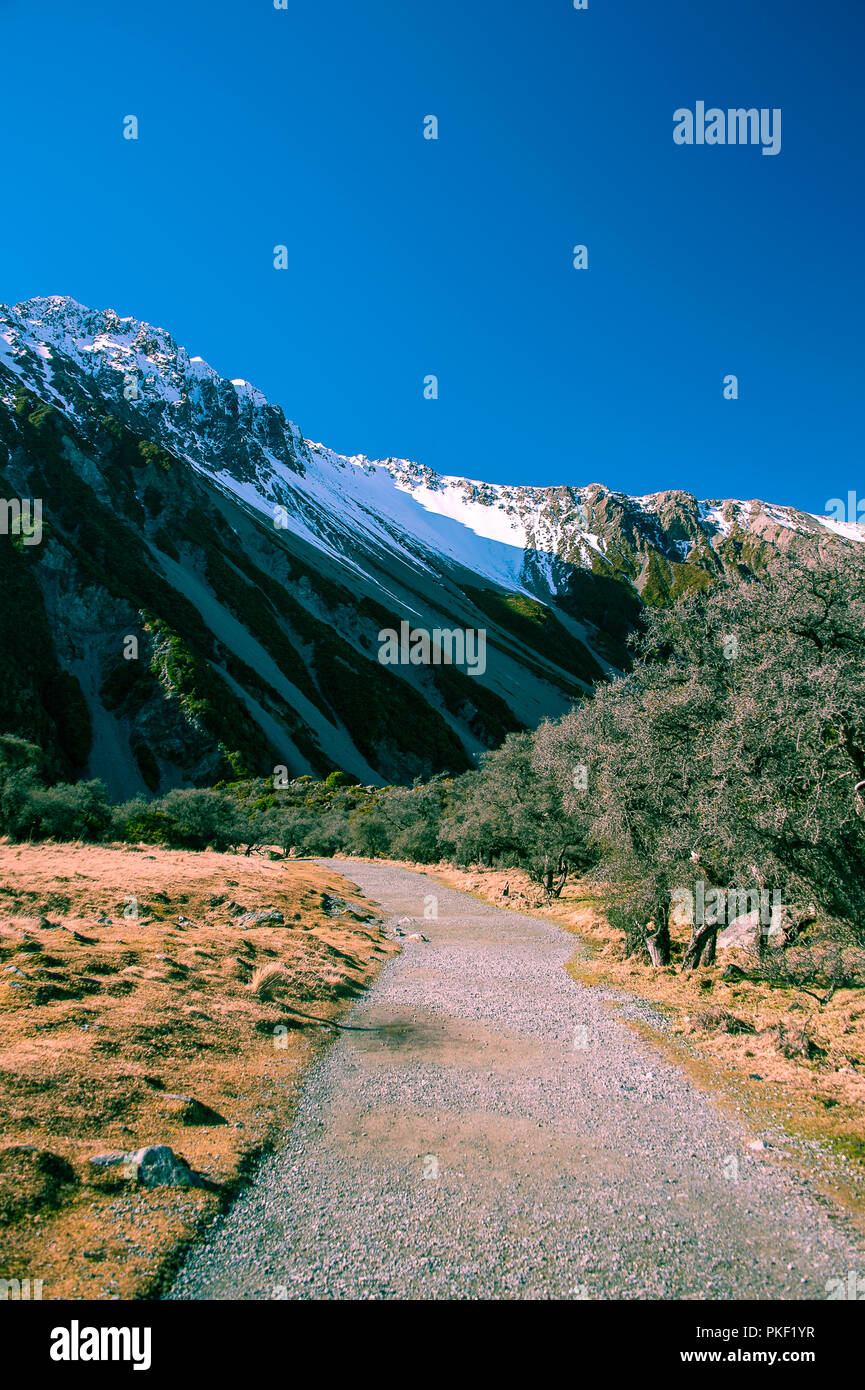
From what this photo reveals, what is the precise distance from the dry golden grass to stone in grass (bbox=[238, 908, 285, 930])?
9.2 inches

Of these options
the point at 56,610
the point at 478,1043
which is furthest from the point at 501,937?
the point at 56,610

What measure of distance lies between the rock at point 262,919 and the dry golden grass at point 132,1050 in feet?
0.82

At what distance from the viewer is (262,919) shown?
23.7 m

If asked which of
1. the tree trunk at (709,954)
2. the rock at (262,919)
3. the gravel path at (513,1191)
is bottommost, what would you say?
the rock at (262,919)

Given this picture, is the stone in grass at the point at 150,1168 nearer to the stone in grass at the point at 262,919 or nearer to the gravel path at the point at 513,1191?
the gravel path at the point at 513,1191

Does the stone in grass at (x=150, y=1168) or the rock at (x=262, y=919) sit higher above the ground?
the stone in grass at (x=150, y=1168)

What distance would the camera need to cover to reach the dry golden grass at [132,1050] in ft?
21.5

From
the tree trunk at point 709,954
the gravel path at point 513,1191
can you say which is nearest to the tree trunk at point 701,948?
the tree trunk at point 709,954

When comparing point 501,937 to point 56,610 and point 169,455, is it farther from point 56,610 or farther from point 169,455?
point 169,455

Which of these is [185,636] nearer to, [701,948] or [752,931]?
[701,948]

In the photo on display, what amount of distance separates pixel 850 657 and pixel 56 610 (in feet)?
374

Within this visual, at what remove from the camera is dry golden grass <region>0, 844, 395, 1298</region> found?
21.5 feet

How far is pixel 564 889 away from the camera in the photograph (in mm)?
40969

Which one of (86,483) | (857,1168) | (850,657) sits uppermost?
(86,483)
